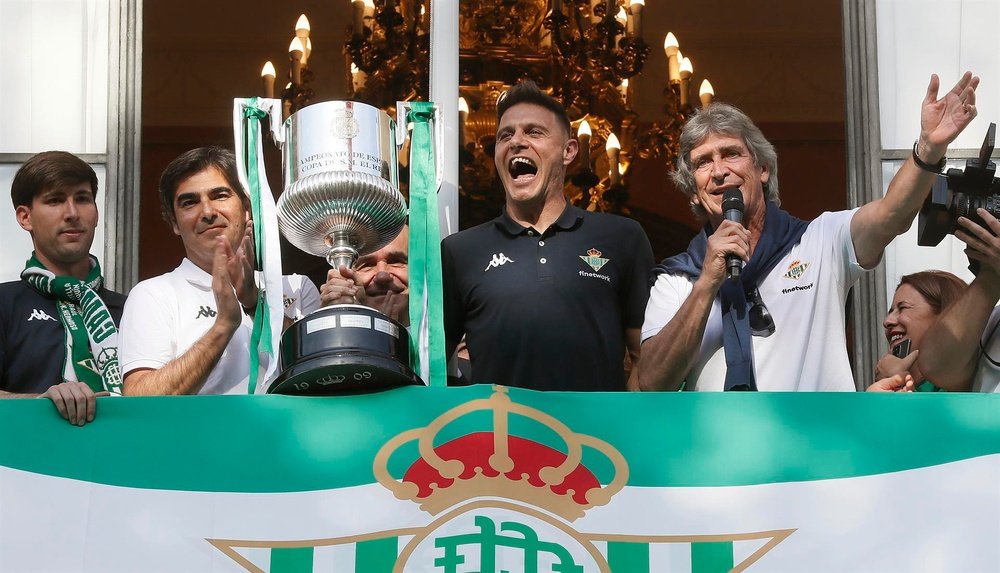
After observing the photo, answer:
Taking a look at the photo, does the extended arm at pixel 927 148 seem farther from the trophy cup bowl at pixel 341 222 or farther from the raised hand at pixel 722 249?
the trophy cup bowl at pixel 341 222

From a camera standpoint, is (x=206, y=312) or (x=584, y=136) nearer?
(x=206, y=312)

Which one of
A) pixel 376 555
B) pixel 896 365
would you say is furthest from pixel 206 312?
pixel 896 365

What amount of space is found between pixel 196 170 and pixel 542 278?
112 centimetres

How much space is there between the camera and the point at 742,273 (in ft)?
16.3

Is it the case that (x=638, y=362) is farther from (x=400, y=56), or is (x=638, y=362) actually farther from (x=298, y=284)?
(x=400, y=56)

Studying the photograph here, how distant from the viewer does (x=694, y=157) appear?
5.32 meters

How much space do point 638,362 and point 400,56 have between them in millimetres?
3688

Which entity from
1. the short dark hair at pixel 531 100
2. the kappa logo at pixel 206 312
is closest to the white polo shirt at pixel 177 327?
the kappa logo at pixel 206 312

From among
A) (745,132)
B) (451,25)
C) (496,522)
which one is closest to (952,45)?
(745,132)

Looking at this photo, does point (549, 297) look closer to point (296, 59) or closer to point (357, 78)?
point (296, 59)

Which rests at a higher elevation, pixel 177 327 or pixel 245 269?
pixel 245 269

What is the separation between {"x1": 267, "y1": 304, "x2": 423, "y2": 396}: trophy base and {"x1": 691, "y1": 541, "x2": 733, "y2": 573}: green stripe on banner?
84 cm

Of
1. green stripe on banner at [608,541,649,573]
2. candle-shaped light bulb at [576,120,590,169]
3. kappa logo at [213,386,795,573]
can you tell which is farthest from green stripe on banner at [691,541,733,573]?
candle-shaped light bulb at [576,120,590,169]

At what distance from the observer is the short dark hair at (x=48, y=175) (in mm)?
5598
